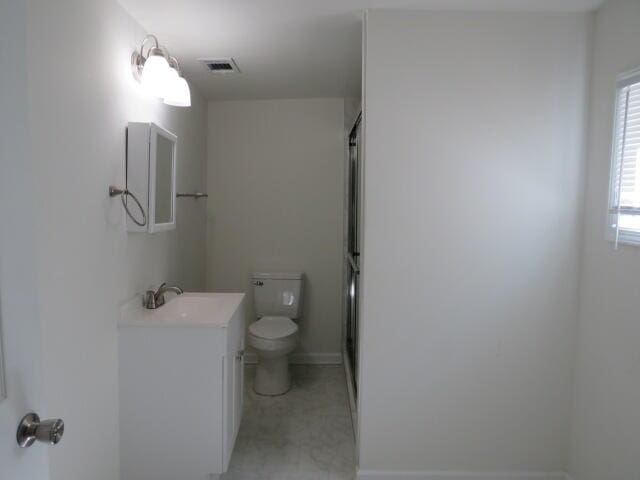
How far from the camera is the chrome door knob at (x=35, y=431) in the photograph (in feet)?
2.28

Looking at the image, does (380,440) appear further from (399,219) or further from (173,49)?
(173,49)

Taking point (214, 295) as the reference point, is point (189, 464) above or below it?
below

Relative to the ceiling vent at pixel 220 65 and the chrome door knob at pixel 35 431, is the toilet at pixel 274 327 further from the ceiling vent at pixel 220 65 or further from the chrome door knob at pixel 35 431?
the chrome door knob at pixel 35 431

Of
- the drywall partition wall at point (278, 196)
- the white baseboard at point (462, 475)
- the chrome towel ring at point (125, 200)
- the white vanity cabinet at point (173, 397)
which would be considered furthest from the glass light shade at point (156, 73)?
the white baseboard at point (462, 475)

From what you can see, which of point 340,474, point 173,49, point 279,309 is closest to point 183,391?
point 340,474

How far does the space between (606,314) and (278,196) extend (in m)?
2.39

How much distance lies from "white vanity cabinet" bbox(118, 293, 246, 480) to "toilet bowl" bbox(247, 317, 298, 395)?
0.96 meters

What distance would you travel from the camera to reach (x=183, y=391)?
1752 millimetres

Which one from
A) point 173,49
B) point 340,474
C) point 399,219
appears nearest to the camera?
point 399,219

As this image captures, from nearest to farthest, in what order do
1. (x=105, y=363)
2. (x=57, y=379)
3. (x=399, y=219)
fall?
1. (x=57, y=379)
2. (x=105, y=363)
3. (x=399, y=219)

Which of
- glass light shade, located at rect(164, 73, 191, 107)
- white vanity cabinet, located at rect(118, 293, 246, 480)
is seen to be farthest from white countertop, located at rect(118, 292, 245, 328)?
glass light shade, located at rect(164, 73, 191, 107)

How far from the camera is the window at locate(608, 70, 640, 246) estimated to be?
5.16 feet

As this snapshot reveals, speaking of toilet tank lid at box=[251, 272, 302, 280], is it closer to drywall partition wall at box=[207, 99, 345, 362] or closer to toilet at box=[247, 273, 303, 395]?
toilet at box=[247, 273, 303, 395]

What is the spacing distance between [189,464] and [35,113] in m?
1.53
